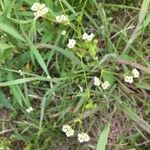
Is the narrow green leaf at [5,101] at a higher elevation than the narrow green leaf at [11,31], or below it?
below

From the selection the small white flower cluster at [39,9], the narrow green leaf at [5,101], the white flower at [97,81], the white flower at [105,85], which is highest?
the small white flower cluster at [39,9]

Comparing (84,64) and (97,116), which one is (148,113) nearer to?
(97,116)

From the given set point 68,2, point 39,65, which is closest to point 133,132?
point 39,65

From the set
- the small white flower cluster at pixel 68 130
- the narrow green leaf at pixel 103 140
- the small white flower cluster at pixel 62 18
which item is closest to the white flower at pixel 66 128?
the small white flower cluster at pixel 68 130

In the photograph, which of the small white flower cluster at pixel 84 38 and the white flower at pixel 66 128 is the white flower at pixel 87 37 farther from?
the white flower at pixel 66 128

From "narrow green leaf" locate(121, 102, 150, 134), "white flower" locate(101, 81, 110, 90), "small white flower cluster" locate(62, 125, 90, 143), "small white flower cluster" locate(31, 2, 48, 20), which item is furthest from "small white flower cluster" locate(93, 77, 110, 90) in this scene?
"small white flower cluster" locate(31, 2, 48, 20)
